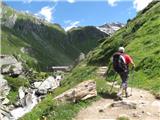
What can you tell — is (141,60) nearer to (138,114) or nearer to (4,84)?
(138,114)

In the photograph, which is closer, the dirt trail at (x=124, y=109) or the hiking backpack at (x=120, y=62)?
the dirt trail at (x=124, y=109)

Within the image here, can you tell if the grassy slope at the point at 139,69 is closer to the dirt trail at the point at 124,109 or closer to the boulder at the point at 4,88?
the dirt trail at the point at 124,109

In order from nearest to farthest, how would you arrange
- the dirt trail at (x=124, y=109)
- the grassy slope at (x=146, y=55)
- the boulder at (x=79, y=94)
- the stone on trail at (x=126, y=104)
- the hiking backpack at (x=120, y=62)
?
1. the dirt trail at (x=124, y=109)
2. the stone on trail at (x=126, y=104)
3. the boulder at (x=79, y=94)
4. the hiking backpack at (x=120, y=62)
5. the grassy slope at (x=146, y=55)

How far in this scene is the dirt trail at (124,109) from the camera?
87.8 ft

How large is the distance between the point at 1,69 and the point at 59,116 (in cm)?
9385

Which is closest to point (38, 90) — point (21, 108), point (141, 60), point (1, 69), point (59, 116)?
point (21, 108)

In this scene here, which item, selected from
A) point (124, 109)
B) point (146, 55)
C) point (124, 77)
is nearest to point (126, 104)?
point (124, 109)

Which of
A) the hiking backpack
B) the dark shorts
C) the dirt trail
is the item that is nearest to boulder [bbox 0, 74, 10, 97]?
the dark shorts

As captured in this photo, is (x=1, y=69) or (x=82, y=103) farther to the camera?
(x=1, y=69)

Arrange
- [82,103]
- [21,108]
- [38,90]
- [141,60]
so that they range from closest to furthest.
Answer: [82,103] < [141,60] < [21,108] < [38,90]

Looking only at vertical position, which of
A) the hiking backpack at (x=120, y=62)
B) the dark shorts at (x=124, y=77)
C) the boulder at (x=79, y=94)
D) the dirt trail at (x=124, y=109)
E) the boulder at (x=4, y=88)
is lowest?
the boulder at (x=4, y=88)

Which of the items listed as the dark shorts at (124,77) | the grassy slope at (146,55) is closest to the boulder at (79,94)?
the dark shorts at (124,77)

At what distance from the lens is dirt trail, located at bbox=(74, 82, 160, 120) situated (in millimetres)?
26766

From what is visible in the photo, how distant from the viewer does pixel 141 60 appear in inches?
1813
